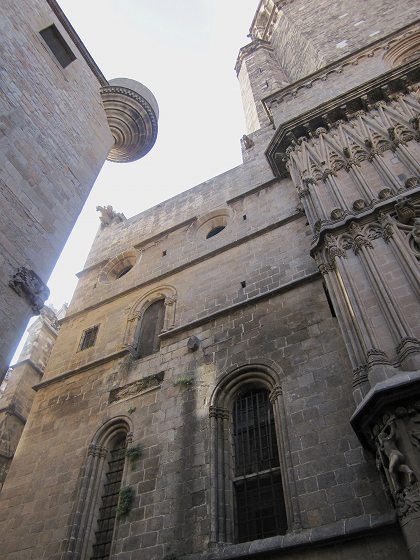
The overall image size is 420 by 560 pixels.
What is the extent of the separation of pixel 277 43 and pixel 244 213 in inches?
542

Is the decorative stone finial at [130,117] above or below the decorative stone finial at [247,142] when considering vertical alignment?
below

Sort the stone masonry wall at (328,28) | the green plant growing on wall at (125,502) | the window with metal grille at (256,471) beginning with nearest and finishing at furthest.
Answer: the window with metal grille at (256,471) < the green plant growing on wall at (125,502) < the stone masonry wall at (328,28)

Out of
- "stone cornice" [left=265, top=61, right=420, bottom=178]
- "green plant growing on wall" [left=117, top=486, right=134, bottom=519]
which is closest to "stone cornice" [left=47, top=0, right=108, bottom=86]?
"stone cornice" [left=265, top=61, right=420, bottom=178]

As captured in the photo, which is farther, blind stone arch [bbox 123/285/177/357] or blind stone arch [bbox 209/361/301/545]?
blind stone arch [bbox 123/285/177/357]

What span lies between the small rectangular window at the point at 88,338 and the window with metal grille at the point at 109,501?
3490mm

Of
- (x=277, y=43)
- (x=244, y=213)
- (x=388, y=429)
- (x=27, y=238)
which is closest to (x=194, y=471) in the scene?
(x=388, y=429)

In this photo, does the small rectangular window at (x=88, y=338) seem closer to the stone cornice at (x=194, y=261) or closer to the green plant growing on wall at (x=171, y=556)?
the stone cornice at (x=194, y=261)

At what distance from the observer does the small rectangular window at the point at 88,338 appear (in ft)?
40.9

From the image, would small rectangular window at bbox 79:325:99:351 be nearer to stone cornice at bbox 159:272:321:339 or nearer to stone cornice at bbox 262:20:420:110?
stone cornice at bbox 159:272:321:339

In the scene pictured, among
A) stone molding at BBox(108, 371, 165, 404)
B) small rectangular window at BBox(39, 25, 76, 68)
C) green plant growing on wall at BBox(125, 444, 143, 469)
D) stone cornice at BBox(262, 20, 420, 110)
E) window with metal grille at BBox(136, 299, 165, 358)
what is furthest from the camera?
stone cornice at BBox(262, 20, 420, 110)

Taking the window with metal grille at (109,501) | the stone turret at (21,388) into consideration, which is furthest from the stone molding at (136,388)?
the stone turret at (21,388)

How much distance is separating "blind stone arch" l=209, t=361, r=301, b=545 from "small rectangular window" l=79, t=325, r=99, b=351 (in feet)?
16.0

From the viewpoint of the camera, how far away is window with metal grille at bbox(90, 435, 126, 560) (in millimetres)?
8117

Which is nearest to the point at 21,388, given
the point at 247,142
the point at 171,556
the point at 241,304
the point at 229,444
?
the point at 241,304
